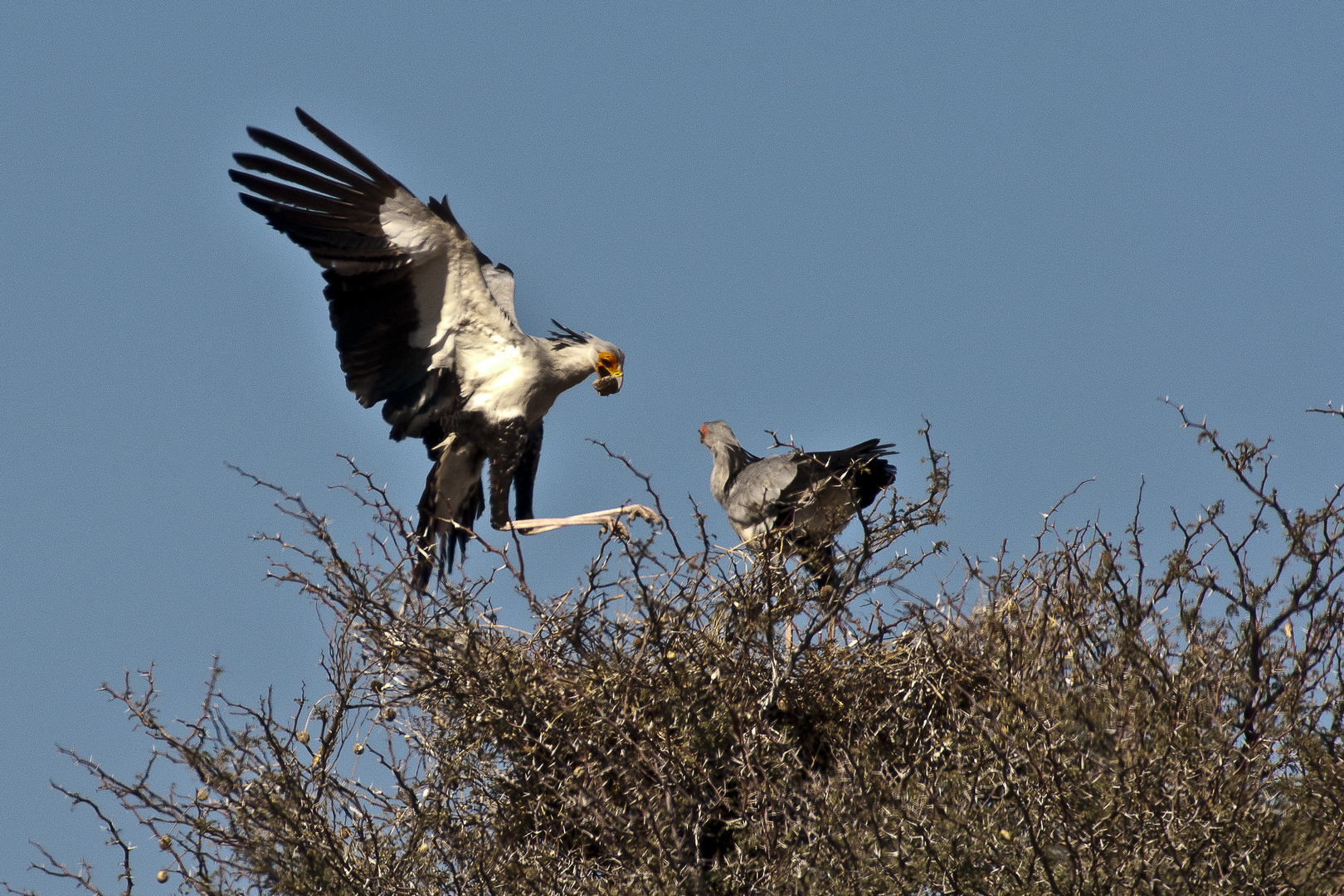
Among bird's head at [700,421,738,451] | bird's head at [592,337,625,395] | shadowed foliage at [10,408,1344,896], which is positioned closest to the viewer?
shadowed foliage at [10,408,1344,896]

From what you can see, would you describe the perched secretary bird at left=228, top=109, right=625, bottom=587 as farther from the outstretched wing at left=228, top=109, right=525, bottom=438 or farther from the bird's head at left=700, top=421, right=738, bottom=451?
the bird's head at left=700, top=421, right=738, bottom=451

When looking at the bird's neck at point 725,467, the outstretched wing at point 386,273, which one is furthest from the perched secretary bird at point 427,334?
the bird's neck at point 725,467

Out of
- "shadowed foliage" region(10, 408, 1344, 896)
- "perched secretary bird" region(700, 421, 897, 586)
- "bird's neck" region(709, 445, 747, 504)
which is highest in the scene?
"bird's neck" region(709, 445, 747, 504)

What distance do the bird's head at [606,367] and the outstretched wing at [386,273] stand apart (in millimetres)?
419

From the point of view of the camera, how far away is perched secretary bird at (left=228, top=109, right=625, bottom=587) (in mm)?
6910

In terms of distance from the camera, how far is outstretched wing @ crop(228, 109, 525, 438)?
6855mm

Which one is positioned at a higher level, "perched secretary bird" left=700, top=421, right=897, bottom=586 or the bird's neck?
the bird's neck

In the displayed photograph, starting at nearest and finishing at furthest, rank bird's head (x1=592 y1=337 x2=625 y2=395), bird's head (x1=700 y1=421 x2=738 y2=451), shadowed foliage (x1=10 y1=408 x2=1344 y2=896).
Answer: shadowed foliage (x1=10 y1=408 x2=1344 y2=896)
bird's head (x1=592 y1=337 x2=625 y2=395)
bird's head (x1=700 y1=421 x2=738 y2=451)

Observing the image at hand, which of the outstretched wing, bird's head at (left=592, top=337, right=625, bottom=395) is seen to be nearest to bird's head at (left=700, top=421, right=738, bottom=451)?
bird's head at (left=592, top=337, right=625, bottom=395)

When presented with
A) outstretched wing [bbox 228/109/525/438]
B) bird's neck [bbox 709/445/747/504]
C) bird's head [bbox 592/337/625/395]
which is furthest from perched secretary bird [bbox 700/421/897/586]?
outstretched wing [bbox 228/109/525/438]

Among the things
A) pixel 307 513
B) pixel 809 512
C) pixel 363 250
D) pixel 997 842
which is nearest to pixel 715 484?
pixel 809 512

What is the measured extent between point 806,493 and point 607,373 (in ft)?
5.77

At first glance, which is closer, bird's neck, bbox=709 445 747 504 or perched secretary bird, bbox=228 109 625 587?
perched secretary bird, bbox=228 109 625 587

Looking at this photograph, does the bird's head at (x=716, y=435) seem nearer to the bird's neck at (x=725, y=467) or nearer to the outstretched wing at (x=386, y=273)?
the bird's neck at (x=725, y=467)
